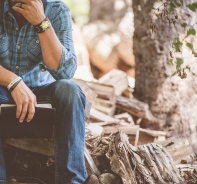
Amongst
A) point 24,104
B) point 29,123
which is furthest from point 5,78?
point 29,123

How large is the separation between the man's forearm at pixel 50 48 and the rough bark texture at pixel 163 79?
1858 mm

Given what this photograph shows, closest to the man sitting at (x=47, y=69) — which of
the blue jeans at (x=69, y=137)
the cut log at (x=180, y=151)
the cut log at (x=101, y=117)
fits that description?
the blue jeans at (x=69, y=137)

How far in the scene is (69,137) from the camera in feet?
8.93

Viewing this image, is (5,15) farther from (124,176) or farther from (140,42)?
(140,42)

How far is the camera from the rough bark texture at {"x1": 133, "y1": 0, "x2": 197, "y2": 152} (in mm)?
4465

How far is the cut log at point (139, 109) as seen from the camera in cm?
476

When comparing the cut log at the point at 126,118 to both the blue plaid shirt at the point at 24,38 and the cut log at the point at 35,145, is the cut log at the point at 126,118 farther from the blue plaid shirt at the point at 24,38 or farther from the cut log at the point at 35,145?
the blue plaid shirt at the point at 24,38

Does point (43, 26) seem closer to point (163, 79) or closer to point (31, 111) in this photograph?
point (31, 111)

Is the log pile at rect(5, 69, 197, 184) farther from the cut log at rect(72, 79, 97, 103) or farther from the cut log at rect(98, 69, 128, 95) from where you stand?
the cut log at rect(98, 69, 128, 95)

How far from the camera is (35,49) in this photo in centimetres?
311

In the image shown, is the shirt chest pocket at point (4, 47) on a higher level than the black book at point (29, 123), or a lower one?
higher

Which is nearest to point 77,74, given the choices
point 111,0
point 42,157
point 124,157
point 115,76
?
point 115,76

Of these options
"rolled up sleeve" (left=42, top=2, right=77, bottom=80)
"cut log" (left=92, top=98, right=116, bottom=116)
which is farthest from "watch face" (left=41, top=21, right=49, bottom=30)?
"cut log" (left=92, top=98, right=116, bottom=116)

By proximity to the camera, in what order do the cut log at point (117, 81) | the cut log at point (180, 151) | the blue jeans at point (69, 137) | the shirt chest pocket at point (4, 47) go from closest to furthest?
the blue jeans at point (69, 137) → the shirt chest pocket at point (4, 47) → the cut log at point (180, 151) → the cut log at point (117, 81)
